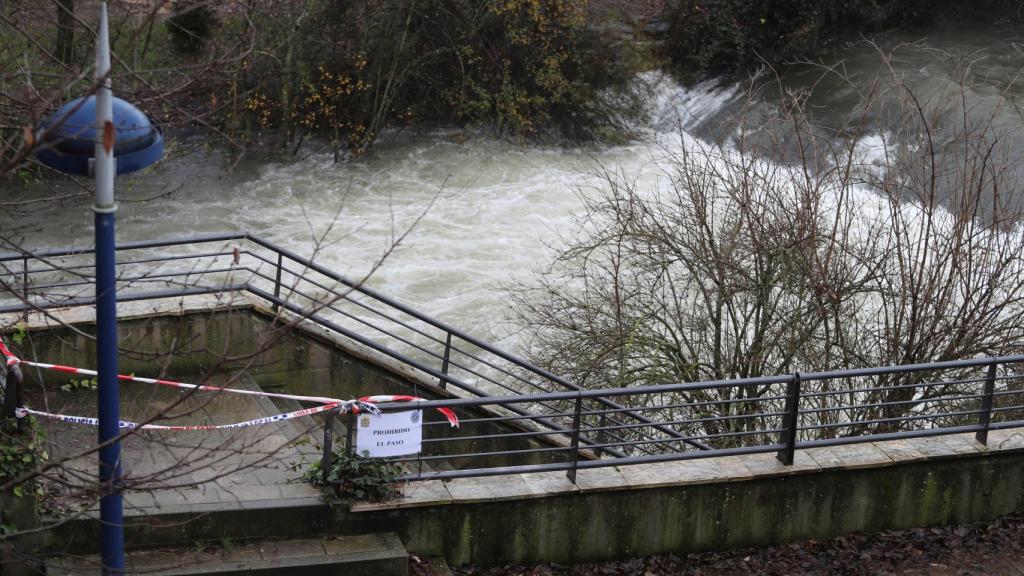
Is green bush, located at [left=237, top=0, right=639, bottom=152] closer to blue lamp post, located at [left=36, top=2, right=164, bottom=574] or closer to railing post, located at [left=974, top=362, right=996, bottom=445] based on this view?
railing post, located at [left=974, top=362, right=996, bottom=445]

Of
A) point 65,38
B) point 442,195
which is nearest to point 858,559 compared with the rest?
point 442,195

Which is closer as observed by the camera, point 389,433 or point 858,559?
point 389,433

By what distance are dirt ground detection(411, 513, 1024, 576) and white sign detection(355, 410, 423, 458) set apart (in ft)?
3.94

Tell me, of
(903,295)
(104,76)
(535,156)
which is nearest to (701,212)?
(903,295)

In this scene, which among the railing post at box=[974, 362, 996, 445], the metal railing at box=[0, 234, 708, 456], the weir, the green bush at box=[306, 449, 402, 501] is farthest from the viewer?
the metal railing at box=[0, 234, 708, 456]

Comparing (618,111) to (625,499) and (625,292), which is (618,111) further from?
(625,499)

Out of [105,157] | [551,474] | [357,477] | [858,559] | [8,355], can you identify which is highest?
[105,157]

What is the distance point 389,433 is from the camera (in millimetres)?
8516

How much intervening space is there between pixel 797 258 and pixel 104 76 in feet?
28.2

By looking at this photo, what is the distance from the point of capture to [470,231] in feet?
72.9

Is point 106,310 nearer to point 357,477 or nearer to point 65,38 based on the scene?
point 357,477

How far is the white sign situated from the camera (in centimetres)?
846

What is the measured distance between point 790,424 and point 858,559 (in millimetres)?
1240

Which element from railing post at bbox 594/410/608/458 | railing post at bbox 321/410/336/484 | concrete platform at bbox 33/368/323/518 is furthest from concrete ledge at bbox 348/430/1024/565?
railing post at bbox 594/410/608/458
